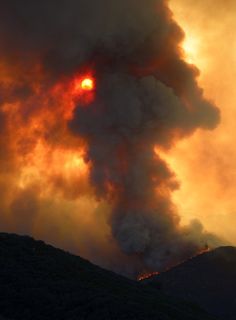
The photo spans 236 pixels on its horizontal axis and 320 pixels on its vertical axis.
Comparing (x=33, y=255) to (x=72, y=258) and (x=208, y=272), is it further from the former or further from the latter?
(x=208, y=272)

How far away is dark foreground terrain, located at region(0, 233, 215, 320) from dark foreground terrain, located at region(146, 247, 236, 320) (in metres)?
23.3

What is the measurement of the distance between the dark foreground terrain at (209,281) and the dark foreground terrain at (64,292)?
76.3 ft

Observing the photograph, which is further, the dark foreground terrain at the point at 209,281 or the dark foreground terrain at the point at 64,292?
the dark foreground terrain at the point at 209,281

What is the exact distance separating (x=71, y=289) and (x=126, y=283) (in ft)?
36.8

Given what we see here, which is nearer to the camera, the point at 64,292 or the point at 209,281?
the point at 64,292

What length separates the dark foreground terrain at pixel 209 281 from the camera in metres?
84.8

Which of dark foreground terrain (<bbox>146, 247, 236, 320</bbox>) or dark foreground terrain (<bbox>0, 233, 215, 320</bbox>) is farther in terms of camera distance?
dark foreground terrain (<bbox>146, 247, 236, 320</bbox>)

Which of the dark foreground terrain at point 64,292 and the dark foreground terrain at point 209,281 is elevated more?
the dark foreground terrain at point 209,281

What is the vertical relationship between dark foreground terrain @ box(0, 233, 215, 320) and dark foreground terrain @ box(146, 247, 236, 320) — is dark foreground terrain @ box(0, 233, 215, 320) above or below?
below

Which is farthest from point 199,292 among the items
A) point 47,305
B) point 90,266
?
point 47,305

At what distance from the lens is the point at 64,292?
48.6 meters

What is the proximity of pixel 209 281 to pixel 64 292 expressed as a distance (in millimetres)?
50783

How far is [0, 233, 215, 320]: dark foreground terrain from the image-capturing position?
1724 inches

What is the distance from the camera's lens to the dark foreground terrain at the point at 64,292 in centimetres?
4378
